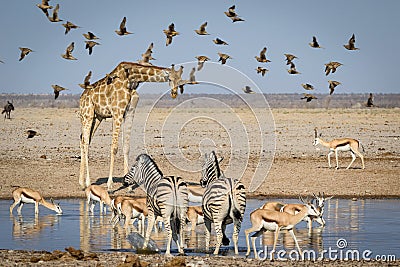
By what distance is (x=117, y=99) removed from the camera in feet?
81.3

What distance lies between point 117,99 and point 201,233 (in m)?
7.65

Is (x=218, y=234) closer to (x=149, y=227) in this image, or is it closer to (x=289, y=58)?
(x=149, y=227)

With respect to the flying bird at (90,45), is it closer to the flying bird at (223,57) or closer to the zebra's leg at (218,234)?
the flying bird at (223,57)

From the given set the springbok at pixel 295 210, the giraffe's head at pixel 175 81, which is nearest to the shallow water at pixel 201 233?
the springbok at pixel 295 210

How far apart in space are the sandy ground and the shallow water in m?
1.76

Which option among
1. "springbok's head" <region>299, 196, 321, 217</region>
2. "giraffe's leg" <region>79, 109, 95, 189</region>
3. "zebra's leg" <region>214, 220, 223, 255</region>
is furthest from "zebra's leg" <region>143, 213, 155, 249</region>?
"giraffe's leg" <region>79, 109, 95, 189</region>

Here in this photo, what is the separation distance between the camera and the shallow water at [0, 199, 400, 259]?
1563 cm

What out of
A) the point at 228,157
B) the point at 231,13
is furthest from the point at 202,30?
the point at 228,157

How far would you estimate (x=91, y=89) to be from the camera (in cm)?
2547

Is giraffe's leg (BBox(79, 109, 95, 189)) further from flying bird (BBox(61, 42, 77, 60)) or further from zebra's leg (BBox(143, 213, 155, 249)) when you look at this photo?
zebra's leg (BBox(143, 213, 155, 249))

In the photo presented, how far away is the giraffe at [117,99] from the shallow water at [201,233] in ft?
11.8

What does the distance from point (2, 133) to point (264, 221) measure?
105ft

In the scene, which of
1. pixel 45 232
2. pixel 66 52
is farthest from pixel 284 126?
pixel 45 232

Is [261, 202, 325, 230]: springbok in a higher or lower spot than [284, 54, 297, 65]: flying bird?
lower
